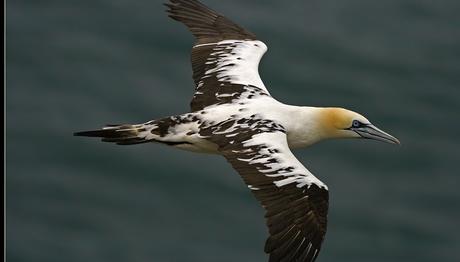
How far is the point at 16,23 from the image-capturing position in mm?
24078

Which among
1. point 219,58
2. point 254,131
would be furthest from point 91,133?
point 219,58

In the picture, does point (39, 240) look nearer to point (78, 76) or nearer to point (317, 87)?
point (78, 76)

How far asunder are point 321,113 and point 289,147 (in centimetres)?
58

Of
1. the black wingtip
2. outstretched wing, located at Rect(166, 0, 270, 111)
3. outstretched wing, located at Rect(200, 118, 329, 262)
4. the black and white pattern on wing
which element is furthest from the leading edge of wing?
outstretched wing, located at Rect(200, 118, 329, 262)

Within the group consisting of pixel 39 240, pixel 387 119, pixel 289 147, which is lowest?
pixel 39 240

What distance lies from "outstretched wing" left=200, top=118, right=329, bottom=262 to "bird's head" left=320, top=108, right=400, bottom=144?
1.13 meters

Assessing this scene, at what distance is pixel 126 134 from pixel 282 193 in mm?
2400

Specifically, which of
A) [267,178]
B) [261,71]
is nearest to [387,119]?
[261,71]

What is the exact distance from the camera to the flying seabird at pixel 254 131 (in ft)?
49.4

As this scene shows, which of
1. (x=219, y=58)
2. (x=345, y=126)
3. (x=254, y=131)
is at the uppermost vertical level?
(x=219, y=58)

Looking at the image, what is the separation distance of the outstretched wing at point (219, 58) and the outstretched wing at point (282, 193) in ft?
4.49

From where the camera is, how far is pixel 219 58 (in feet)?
59.6

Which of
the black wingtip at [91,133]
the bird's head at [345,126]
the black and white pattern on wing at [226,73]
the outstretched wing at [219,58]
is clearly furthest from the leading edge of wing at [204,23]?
the black wingtip at [91,133]

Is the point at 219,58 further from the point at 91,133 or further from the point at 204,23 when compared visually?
the point at 91,133
